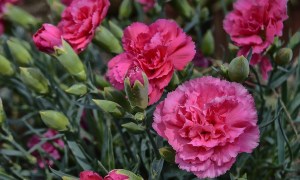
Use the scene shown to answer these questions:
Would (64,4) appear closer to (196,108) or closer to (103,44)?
(103,44)

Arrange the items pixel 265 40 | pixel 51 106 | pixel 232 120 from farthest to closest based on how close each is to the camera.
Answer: pixel 51 106, pixel 265 40, pixel 232 120

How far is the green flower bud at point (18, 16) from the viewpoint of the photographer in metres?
1.18

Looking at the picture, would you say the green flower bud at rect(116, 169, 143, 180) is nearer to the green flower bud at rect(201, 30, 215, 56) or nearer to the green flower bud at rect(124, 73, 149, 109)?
the green flower bud at rect(124, 73, 149, 109)

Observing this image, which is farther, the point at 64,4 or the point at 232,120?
the point at 64,4

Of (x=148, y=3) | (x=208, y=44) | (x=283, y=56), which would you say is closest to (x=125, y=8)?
(x=148, y=3)

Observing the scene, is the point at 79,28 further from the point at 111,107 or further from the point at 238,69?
the point at 238,69

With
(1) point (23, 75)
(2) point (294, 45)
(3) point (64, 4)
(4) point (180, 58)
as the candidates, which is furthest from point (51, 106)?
(2) point (294, 45)

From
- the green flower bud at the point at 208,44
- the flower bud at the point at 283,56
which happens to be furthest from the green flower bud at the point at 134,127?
the green flower bud at the point at 208,44

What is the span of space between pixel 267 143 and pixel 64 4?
52cm

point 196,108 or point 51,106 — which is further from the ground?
point 196,108

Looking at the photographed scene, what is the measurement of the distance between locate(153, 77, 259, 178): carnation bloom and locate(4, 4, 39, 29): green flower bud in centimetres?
58

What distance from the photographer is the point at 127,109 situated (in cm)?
79

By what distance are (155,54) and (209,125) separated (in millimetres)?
146

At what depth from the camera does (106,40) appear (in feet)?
2.92
